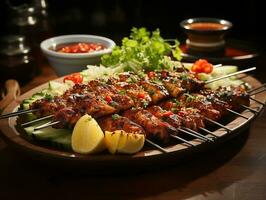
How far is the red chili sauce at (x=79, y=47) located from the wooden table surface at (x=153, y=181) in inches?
46.5

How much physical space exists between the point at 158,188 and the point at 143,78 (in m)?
0.82

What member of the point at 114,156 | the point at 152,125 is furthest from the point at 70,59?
the point at 114,156

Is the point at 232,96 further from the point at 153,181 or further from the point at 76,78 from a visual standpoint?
the point at 76,78

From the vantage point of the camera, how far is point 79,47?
346 cm

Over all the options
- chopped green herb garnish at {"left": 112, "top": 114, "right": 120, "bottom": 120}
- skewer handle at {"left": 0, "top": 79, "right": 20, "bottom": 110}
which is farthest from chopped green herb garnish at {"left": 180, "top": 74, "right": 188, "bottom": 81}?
skewer handle at {"left": 0, "top": 79, "right": 20, "bottom": 110}

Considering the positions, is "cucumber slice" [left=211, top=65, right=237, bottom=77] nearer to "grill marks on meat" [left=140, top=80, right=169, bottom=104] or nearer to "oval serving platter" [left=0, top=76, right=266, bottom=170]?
"grill marks on meat" [left=140, top=80, right=169, bottom=104]

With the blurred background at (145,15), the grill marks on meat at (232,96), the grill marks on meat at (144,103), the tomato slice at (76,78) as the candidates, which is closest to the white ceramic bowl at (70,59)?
the tomato slice at (76,78)

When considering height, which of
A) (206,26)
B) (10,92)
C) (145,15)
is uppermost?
(206,26)

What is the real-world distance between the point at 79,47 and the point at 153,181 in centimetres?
156

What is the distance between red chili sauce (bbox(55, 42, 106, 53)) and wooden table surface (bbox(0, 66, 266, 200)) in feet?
3.88

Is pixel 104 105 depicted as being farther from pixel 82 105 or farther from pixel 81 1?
pixel 81 1

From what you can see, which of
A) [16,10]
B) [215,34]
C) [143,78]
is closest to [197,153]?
[143,78]

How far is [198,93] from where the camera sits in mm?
2746

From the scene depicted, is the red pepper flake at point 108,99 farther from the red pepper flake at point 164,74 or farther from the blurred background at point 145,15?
the blurred background at point 145,15
